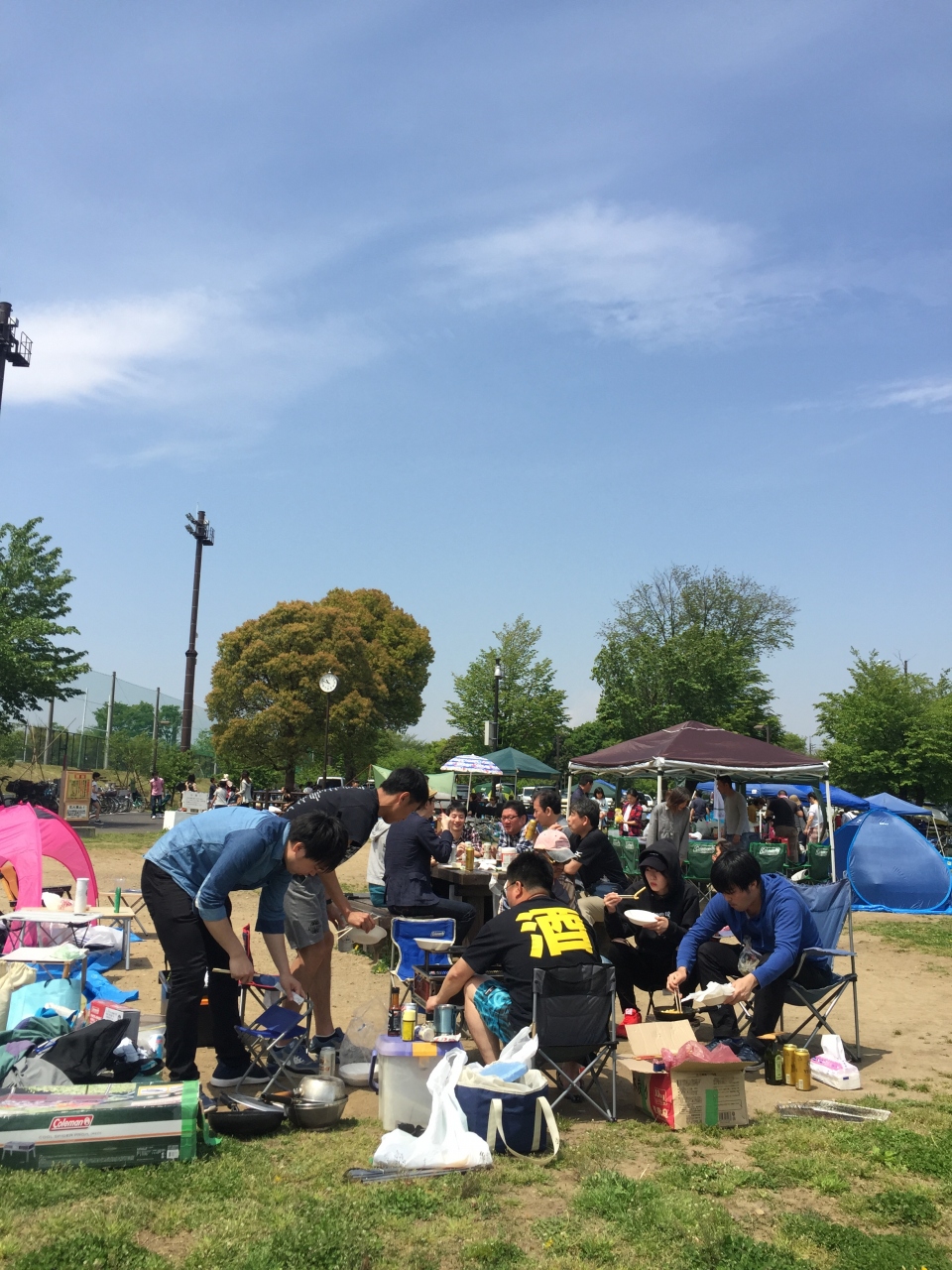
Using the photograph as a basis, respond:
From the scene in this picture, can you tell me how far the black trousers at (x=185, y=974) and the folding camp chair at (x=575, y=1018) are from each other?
141 centimetres

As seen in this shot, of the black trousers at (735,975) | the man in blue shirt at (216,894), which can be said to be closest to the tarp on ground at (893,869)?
the black trousers at (735,975)

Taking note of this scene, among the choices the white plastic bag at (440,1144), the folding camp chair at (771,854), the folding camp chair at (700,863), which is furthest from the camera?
the folding camp chair at (771,854)

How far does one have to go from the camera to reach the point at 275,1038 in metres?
4.56

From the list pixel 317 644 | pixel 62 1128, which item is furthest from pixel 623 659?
pixel 62 1128

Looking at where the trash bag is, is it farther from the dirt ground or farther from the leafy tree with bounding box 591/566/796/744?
the leafy tree with bounding box 591/566/796/744

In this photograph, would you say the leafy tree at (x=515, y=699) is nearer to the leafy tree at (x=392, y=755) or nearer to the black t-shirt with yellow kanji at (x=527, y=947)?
the leafy tree at (x=392, y=755)

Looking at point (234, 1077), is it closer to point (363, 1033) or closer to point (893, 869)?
point (363, 1033)

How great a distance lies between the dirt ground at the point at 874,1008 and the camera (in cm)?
520

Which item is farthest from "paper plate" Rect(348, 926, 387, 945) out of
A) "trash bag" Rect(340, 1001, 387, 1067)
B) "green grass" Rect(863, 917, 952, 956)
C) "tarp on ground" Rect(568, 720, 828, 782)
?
"green grass" Rect(863, 917, 952, 956)

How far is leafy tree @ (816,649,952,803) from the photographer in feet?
80.5

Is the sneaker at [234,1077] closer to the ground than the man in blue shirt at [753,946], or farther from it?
closer to the ground

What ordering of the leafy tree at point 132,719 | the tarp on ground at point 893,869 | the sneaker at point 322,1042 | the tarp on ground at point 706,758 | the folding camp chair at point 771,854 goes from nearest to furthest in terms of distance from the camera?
1. the sneaker at point 322,1042
2. the tarp on ground at point 706,758
3. the folding camp chair at point 771,854
4. the tarp on ground at point 893,869
5. the leafy tree at point 132,719

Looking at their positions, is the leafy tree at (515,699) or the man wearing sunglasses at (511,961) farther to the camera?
the leafy tree at (515,699)

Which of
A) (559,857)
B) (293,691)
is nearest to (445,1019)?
(559,857)
